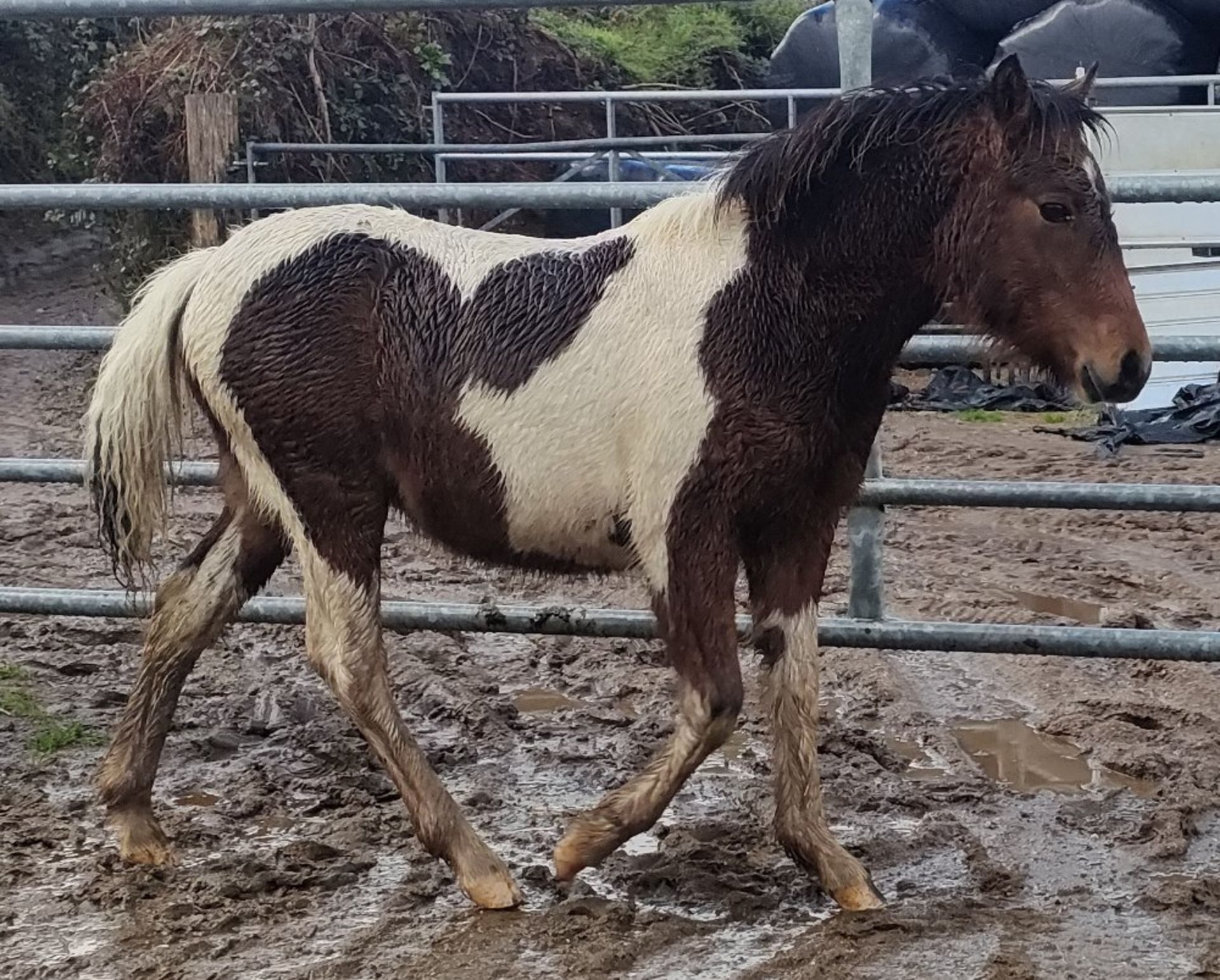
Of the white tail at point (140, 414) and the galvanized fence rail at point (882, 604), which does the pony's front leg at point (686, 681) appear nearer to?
the galvanized fence rail at point (882, 604)

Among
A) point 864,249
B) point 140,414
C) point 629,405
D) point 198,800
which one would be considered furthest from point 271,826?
point 864,249

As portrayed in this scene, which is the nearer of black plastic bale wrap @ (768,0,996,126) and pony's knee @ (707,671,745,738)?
pony's knee @ (707,671,745,738)

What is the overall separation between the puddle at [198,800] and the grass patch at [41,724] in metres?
0.48

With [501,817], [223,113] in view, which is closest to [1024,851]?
[501,817]

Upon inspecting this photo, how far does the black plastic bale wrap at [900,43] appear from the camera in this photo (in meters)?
11.5

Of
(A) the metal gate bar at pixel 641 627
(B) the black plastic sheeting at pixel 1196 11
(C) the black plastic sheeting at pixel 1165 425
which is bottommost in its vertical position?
(C) the black plastic sheeting at pixel 1165 425

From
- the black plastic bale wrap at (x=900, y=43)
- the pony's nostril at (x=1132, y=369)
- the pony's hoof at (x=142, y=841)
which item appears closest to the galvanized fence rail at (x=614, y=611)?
the pony's nostril at (x=1132, y=369)

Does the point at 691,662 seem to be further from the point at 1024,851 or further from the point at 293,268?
the point at 293,268

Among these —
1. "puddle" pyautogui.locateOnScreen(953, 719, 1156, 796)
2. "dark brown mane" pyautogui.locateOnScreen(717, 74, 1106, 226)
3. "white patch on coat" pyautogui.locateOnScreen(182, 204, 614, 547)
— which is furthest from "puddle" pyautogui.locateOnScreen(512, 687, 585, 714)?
"dark brown mane" pyautogui.locateOnScreen(717, 74, 1106, 226)

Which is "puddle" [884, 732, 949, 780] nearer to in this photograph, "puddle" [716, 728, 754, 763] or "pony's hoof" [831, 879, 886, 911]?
"puddle" [716, 728, 754, 763]

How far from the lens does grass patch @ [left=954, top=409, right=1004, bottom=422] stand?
9.10 metres

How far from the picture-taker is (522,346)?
10.3 ft

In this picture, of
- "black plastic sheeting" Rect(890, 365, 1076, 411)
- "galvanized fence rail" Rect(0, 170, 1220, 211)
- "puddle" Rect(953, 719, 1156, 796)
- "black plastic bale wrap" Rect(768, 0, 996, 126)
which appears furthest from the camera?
"black plastic bale wrap" Rect(768, 0, 996, 126)

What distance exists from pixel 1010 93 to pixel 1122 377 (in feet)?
1.90
